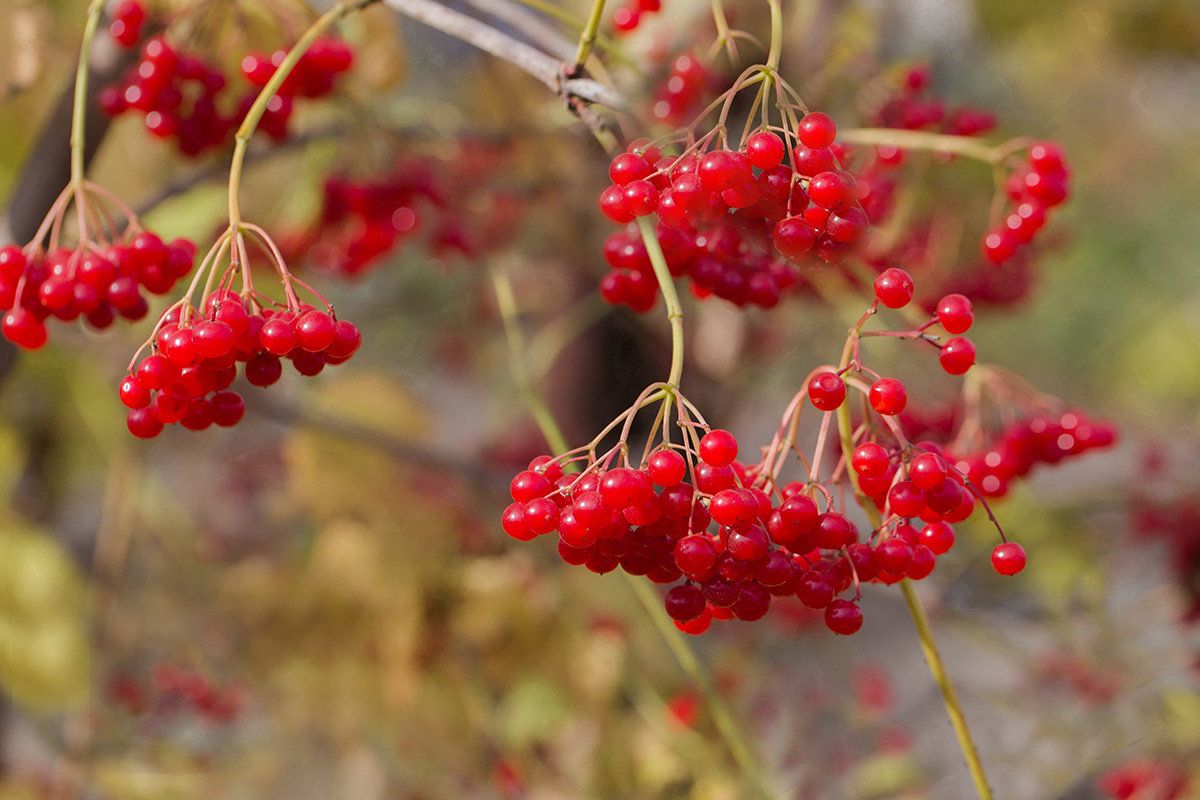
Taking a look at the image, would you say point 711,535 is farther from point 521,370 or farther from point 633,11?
point 633,11

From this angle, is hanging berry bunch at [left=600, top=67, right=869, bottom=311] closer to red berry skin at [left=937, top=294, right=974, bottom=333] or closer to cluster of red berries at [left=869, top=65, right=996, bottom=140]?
red berry skin at [left=937, top=294, right=974, bottom=333]

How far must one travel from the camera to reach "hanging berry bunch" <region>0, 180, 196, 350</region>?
0.40 meters

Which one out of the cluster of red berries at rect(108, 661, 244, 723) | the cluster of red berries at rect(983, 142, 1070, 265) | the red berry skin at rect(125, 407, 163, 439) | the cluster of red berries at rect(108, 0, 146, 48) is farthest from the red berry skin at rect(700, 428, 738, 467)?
the cluster of red berries at rect(108, 661, 244, 723)

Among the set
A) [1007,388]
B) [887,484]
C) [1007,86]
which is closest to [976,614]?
[1007,388]

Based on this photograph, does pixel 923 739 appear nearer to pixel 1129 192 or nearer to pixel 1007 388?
pixel 1007 388

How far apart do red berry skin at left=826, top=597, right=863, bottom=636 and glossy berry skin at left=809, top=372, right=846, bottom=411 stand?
8 centimetres

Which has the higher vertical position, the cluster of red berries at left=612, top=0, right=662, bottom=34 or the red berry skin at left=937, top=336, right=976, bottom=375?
the cluster of red berries at left=612, top=0, right=662, bottom=34

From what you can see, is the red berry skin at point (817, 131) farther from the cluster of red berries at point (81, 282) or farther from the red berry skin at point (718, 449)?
the cluster of red berries at point (81, 282)

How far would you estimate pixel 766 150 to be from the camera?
0.94 ft

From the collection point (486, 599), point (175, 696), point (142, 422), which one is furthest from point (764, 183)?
point (175, 696)

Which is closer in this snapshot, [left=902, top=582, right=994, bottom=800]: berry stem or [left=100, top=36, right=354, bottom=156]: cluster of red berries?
[left=902, top=582, right=994, bottom=800]: berry stem

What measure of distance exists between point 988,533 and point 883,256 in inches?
24.4

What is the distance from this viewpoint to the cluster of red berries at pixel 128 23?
53 centimetres

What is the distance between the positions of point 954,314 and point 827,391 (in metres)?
0.07
